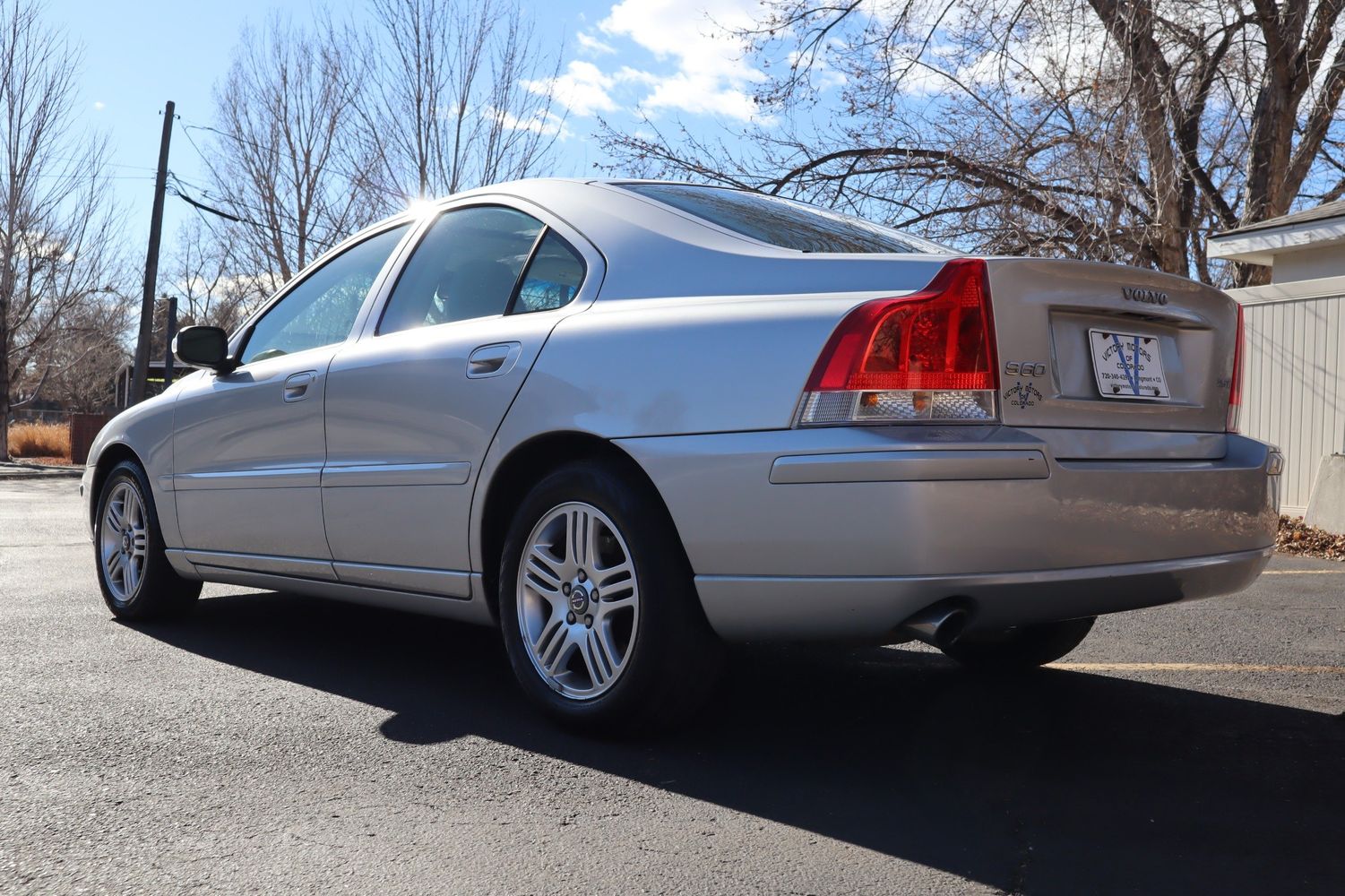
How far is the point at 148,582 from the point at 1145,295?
4075 millimetres

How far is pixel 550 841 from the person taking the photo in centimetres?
263

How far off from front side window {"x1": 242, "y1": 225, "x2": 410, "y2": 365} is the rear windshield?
1117mm

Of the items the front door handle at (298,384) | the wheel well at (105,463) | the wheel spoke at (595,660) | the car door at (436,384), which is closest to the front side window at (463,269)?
the car door at (436,384)

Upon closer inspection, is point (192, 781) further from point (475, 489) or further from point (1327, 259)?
point (1327, 259)

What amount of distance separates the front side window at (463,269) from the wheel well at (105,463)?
197 centimetres

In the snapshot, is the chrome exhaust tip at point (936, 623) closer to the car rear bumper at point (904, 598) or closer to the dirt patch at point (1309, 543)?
the car rear bumper at point (904, 598)

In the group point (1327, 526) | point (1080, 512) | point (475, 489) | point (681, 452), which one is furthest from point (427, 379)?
point (1327, 526)

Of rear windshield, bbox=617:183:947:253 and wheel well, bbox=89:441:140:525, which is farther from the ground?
rear windshield, bbox=617:183:947:253

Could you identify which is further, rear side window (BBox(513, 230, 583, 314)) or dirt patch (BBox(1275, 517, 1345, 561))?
dirt patch (BBox(1275, 517, 1345, 561))

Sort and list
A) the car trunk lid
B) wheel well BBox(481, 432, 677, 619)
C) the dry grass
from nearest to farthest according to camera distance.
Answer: the car trunk lid < wheel well BBox(481, 432, 677, 619) < the dry grass

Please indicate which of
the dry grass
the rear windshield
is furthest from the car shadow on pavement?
the dry grass

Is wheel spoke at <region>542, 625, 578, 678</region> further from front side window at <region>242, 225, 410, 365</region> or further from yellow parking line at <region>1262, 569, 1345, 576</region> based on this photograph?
yellow parking line at <region>1262, 569, 1345, 576</region>

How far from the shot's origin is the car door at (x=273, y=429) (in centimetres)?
438

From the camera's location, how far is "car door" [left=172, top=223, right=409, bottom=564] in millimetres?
4383
